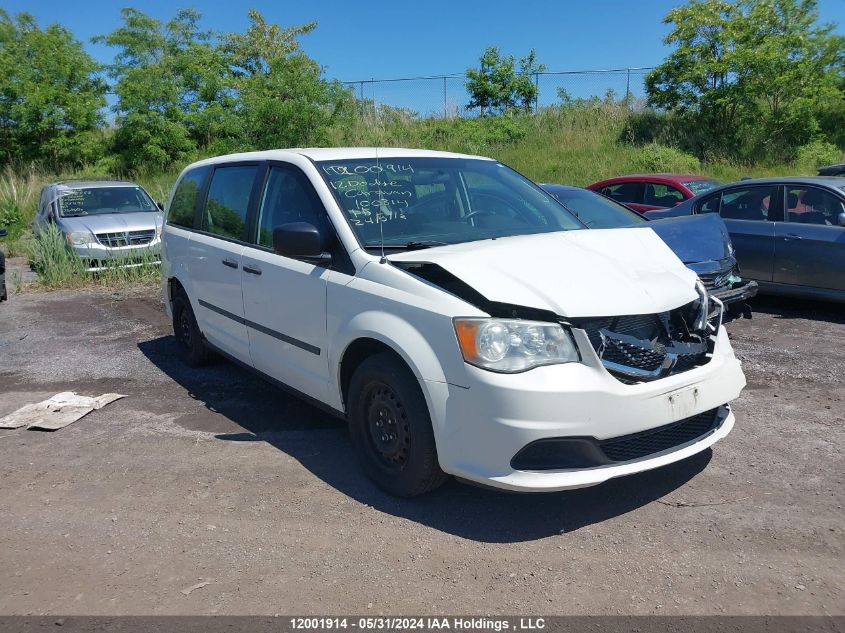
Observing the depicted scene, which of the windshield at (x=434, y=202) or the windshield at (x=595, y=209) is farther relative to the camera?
the windshield at (x=595, y=209)

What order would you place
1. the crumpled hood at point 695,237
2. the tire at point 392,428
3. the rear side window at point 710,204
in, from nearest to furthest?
the tire at point 392,428 < the crumpled hood at point 695,237 < the rear side window at point 710,204

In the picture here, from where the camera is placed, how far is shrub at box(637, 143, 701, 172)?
20.9 metres

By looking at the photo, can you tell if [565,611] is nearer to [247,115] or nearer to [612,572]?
[612,572]

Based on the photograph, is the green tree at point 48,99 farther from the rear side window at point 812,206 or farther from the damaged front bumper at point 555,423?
the damaged front bumper at point 555,423

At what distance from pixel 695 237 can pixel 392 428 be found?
4.60m

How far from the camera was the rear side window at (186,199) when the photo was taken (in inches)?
249

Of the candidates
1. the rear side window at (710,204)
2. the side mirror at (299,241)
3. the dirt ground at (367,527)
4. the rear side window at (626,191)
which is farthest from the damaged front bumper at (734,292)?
the rear side window at (626,191)

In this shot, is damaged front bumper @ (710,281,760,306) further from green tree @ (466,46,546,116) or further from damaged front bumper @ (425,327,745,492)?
green tree @ (466,46,546,116)

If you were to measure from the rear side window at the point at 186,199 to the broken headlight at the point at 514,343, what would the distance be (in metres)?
3.72

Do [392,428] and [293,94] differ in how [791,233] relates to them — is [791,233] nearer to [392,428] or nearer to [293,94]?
[392,428]

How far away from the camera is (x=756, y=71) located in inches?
830

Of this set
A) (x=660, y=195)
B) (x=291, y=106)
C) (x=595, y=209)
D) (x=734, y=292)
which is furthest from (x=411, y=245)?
(x=291, y=106)

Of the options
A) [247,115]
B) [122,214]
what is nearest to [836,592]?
[122,214]

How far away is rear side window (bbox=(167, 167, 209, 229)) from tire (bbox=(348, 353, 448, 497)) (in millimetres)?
3013
